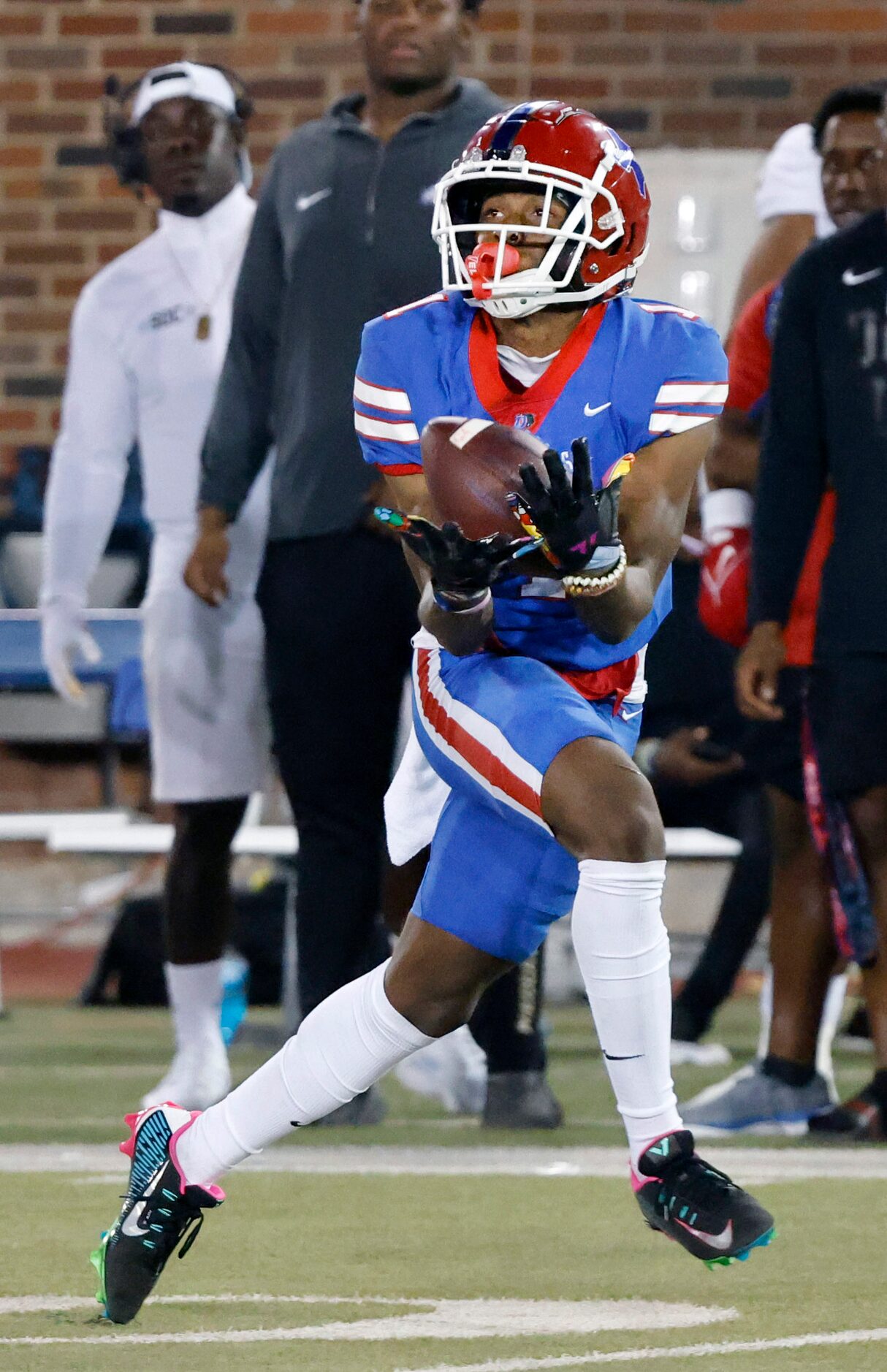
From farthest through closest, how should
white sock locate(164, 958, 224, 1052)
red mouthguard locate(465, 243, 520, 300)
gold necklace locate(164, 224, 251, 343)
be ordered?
gold necklace locate(164, 224, 251, 343), white sock locate(164, 958, 224, 1052), red mouthguard locate(465, 243, 520, 300)

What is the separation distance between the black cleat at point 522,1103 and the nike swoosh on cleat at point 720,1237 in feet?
5.42

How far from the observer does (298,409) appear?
4.01 metres

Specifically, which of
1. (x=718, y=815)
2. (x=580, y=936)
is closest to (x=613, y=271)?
(x=580, y=936)

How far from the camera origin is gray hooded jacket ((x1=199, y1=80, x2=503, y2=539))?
3.96 meters

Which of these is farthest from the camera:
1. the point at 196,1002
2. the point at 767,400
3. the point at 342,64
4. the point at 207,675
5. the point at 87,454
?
the point at 342,64

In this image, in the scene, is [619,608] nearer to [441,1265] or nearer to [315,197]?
[441,1265]

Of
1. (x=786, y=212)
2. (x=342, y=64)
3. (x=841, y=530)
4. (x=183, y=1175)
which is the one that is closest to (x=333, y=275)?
(x=841, y=530)

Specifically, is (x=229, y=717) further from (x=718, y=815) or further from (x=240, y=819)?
(x=718, y=815)

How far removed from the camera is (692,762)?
5301mm

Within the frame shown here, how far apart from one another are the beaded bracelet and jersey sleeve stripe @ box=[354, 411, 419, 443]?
0.39 metres

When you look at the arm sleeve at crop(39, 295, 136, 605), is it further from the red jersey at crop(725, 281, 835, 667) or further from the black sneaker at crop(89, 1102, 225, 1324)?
the black sneaker at crop(89, 1102, 225, 1324)

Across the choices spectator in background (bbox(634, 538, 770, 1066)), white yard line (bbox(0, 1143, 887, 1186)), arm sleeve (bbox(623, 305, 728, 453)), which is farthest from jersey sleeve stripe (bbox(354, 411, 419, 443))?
spectator in background (bbox(634, 538, 770, 1066))

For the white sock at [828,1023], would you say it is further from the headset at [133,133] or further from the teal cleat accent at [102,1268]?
the headset at [133,133]

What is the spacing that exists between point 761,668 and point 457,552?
161 centimetres
